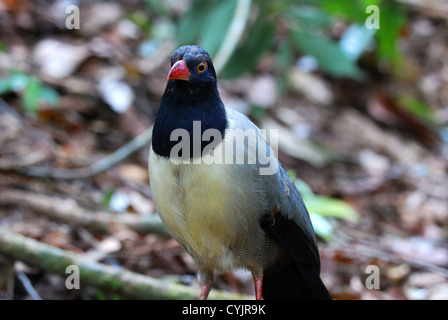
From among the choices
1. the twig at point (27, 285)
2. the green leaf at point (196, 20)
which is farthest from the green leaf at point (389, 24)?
the twig at point (27, 285)

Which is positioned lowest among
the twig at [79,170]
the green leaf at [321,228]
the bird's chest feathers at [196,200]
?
the bird's chest feathers at [196,200]

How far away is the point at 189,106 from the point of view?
3.18 meters

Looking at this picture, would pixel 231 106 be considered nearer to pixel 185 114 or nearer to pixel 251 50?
pixel 251 50

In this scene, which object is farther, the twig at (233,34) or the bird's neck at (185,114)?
the twig at (233,34)

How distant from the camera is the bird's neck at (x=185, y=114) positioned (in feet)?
10.2

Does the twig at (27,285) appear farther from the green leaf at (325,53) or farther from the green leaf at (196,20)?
the green leaf at (325,53)

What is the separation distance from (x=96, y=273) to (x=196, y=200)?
1.07 m

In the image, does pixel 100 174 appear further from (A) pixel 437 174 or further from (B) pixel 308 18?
(A) pixel 437 174

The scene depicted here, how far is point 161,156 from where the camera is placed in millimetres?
3150

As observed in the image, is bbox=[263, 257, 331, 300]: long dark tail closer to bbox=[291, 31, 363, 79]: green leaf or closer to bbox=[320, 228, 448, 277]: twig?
bbox=[320, 228, 448, 277]: twig

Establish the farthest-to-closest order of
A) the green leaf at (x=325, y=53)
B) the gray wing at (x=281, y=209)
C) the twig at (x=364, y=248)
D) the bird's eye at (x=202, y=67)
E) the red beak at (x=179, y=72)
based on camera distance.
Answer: the green leaf at (x=325, y=53) < the twig at (x=364, y=248) < the gray wing at (x=281, y=209) < the bird's eye at (x=202, y=67) < the red beak at (x=179, y=72)

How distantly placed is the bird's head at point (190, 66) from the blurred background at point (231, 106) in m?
1.49

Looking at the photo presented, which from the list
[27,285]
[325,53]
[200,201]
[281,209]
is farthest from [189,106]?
[325,53]

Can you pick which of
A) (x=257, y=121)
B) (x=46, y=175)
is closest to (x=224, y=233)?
(x=46, y=175)
